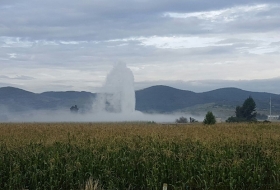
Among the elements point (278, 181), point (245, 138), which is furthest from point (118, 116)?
point (278, 181)

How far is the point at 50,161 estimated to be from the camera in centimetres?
1667

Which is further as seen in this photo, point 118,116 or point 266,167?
point 118,116

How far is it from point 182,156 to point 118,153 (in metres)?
2.86

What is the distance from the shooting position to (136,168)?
16844 millimetres

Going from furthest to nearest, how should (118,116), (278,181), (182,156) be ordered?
(118,116) → (182,156) → (278,181)

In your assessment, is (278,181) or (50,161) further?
(50,161)

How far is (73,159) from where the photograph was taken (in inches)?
698

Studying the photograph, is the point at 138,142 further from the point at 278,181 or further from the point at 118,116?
the point at 118,116

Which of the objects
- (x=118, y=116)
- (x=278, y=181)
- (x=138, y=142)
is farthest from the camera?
(x=118, y=116)

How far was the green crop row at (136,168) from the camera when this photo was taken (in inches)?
603

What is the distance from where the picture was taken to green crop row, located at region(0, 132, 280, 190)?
15328 mm

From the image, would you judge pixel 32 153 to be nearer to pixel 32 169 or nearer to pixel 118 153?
pixel 32 169

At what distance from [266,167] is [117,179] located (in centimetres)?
596

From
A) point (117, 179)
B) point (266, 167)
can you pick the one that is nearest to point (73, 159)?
point (117, 179)
